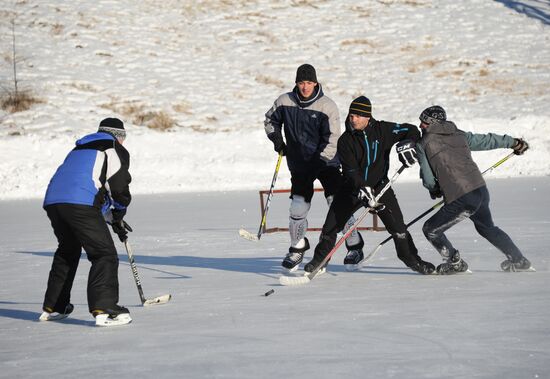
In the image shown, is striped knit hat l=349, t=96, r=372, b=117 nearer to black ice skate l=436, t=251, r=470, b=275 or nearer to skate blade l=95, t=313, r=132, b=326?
black ice skate l=436, t=251, r=470, b=275

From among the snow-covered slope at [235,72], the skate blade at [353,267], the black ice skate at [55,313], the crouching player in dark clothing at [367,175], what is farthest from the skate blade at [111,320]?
the snow-covered slope at [235,72]

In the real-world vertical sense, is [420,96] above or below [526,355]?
below

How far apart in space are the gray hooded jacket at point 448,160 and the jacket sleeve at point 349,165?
A: 1.55ft

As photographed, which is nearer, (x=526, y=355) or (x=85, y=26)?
(x=526, y=355)

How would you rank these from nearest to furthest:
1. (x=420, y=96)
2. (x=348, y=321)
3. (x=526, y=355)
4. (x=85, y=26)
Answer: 1. (x=526, y=355)
2. (x=348, y=321)
3. (x=420, y=96)
4. (x=85, y=26)

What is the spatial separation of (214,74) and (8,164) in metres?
8.81

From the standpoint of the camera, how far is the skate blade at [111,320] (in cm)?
482

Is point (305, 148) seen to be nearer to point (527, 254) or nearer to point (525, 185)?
point (527, 254)

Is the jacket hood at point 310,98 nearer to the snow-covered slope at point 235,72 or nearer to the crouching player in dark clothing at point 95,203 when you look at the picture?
the crouching player in dark clothing at point 95,203

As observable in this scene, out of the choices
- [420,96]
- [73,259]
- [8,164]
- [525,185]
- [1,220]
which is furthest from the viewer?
[420,96]

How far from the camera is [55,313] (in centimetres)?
512

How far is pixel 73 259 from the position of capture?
5.11 meters

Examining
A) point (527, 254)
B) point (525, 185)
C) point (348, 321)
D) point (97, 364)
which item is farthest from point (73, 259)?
point (525, 185)

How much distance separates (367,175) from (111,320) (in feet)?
7.82
